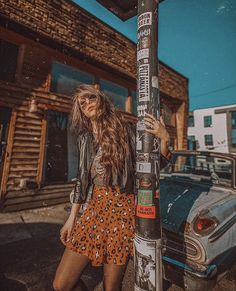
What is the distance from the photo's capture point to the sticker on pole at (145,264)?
4.52 ft

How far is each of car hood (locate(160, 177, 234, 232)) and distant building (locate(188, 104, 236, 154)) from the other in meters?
29.0

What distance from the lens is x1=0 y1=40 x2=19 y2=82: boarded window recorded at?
253 inches

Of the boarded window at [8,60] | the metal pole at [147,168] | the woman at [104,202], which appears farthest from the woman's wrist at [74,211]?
the boarded window at [8,60]

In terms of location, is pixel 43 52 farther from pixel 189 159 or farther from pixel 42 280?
pixel 42 280

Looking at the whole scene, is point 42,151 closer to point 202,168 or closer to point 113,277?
point 202,168

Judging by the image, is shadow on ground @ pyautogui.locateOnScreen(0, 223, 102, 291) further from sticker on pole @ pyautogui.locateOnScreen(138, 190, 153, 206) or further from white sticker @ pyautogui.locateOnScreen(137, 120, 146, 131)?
white sticker @ pyautogui.locateOnScreen(137, 120, 146, 131)

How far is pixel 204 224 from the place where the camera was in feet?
8.09

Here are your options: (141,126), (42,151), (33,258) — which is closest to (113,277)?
(141,126)

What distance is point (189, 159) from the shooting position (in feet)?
15.8

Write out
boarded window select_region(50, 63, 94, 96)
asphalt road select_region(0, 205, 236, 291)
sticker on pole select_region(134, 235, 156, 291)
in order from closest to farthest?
sticker on pole select_region(134, 235, 156, 291)
asphalt road select_region(0, 205, 236, 291)
boarded window select_region(50, 63, 94, 96)

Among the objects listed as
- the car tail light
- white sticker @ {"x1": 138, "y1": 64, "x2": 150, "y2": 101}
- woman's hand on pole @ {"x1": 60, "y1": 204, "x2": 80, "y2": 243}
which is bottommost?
the car tail light

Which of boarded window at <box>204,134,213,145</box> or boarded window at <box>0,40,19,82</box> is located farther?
boarded window at <box>204,134,213,145</box>

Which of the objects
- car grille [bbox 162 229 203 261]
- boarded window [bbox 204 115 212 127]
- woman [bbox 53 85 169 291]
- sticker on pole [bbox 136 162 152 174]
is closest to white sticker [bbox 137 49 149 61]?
woman [bbox 53 85 169 291]

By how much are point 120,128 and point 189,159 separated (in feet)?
11.1
